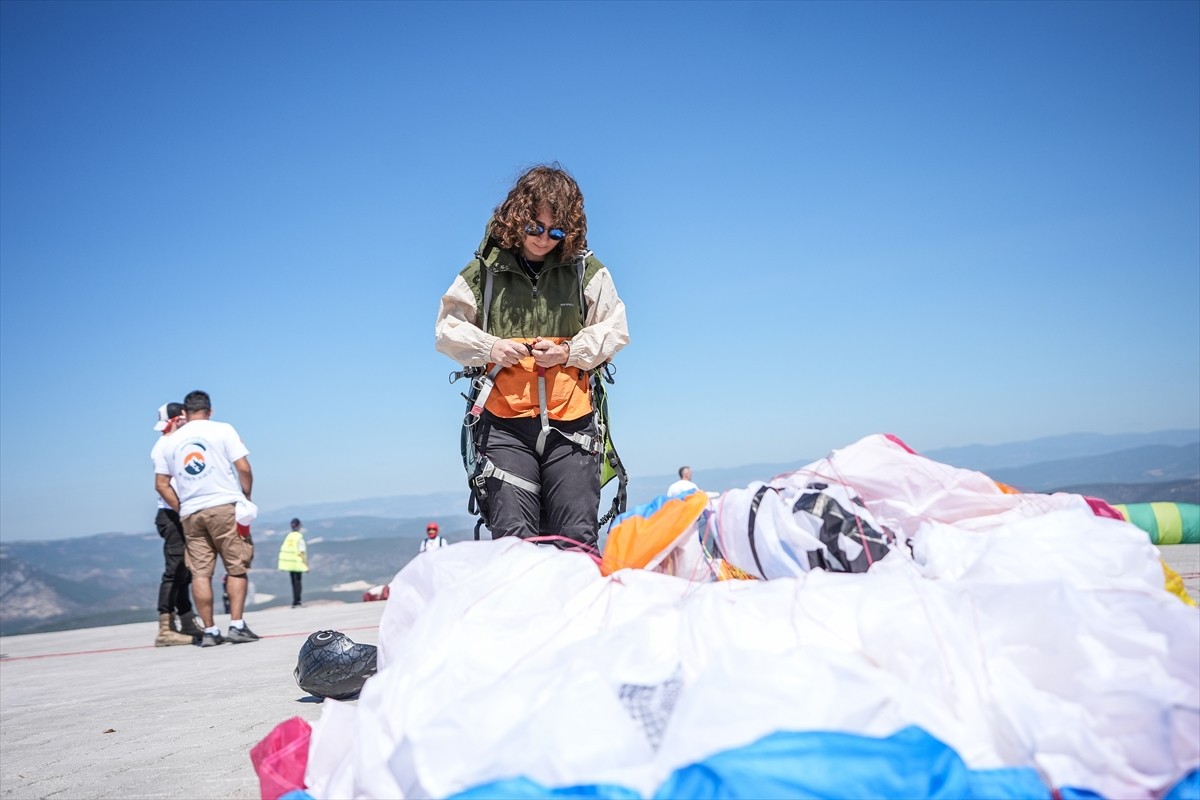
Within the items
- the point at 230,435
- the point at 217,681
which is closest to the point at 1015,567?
the point at 217,681

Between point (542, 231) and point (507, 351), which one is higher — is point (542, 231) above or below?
above

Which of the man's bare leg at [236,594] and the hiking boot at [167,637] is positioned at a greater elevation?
the man's bare leg at [236,594]

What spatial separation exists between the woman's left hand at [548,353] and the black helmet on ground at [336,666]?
114cm

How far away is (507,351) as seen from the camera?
9.21ft

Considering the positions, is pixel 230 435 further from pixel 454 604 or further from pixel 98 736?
pixel 454 604

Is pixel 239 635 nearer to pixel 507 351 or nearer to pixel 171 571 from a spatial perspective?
pixel 171 571

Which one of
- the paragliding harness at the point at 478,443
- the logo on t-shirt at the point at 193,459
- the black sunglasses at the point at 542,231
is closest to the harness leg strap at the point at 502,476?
the paragliding harness at the point at 478,443

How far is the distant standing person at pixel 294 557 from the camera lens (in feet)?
45.8

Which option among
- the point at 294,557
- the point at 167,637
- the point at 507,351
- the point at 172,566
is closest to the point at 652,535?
the point at 507,351

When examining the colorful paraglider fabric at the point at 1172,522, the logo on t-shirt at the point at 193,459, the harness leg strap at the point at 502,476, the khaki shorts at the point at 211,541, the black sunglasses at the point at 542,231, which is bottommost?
the colorful paraglider fabric at the point at 1172,522

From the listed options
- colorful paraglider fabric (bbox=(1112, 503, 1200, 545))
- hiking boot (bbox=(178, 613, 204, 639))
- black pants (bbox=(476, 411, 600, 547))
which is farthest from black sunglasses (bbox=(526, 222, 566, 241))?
colorful paraglider fabric (bbox=(1112, 503, 1200, 545))

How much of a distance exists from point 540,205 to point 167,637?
5.83 m

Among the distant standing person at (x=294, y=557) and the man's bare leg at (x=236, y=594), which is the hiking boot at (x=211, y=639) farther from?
the distant standing person at (x=294, y=557)

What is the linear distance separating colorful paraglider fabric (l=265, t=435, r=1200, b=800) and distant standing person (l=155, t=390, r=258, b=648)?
4791 millimetres
